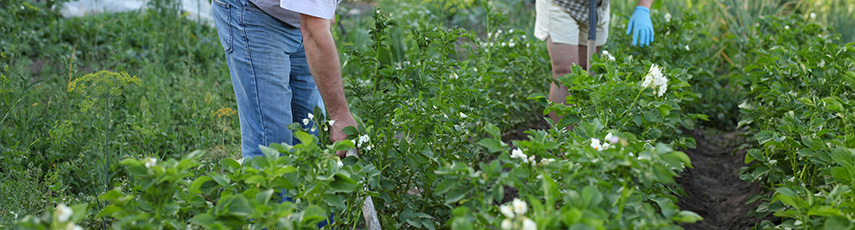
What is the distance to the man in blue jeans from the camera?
201cm

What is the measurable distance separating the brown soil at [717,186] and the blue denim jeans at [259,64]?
1.65 meters

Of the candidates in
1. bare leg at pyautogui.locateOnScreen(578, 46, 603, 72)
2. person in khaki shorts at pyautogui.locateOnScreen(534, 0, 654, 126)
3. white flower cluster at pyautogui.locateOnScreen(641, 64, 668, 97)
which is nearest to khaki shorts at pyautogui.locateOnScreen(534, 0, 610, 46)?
person in khaki shorts at pyautogui.locateOnScreen(534, 0, 654, 126)

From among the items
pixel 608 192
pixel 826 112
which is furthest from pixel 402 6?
pixel 608 192

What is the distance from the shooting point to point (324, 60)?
1.99m

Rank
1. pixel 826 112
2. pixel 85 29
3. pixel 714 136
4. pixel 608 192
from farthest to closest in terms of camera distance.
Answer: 1. pixel 85 29
2. pixel 714 136
3. pixel 826 112
4. pixel 608 192

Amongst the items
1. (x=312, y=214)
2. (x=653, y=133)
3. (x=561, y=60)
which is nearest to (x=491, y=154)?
(x=653, y=133)

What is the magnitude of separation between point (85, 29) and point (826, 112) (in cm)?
453

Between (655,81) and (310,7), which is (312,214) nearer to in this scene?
(310,7)

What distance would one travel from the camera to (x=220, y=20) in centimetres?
218

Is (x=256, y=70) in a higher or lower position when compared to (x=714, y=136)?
higher

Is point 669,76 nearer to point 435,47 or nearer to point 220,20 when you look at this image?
point 435,47

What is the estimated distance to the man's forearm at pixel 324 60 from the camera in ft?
6.39

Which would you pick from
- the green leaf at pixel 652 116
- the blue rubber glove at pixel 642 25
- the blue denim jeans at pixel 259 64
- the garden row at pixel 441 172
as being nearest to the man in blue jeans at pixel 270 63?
the blue denim jeans at pixel 259 64

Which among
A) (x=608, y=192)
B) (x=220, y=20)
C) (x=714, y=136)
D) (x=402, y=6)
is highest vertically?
(x=220, y=20)
